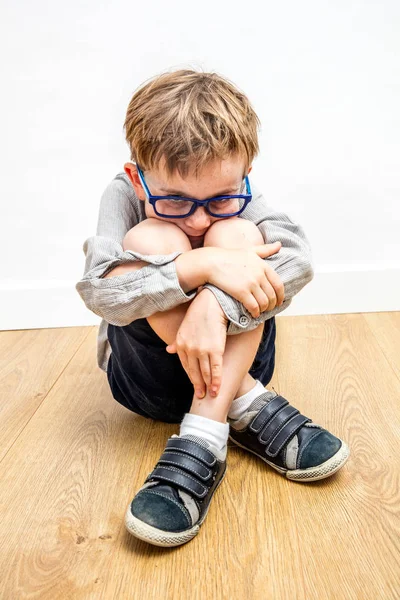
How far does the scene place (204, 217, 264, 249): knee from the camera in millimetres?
889

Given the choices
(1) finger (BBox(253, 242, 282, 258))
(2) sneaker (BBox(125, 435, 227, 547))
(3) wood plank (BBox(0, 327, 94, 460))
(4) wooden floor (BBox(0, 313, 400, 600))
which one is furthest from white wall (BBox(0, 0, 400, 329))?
(2) sneaker (BBox(125, 435, 227, 547))

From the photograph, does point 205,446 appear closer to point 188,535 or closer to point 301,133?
point 188,535

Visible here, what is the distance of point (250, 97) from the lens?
1508 millimetres

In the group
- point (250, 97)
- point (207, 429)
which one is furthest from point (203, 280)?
point (250, 97)

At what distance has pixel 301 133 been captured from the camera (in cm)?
152

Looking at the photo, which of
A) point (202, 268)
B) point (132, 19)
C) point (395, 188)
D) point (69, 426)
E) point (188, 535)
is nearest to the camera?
point (188, 535)

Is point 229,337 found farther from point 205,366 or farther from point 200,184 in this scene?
point 200,184

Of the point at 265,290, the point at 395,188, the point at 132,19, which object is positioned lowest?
the point at 395,188

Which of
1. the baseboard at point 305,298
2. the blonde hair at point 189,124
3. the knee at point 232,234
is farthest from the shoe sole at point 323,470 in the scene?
the baseboard at point 305,298

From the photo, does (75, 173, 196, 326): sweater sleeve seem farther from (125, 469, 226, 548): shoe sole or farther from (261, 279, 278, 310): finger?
(125, 469, 226, 548): shoe sole

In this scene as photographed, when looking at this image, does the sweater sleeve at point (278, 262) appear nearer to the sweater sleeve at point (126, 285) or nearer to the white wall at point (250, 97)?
the sweater sleeve at point (126, 285)

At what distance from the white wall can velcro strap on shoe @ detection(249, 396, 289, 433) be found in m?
0.78

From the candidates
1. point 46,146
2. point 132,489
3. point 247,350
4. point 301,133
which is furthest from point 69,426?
point 301,133

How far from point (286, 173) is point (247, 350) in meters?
0.81
